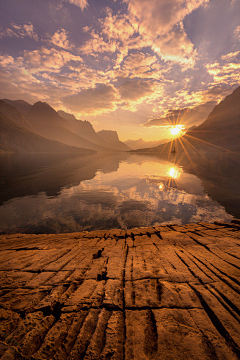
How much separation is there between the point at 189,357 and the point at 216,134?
11632 cm

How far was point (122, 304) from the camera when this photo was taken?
125 inches

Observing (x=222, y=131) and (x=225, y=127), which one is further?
(x=225, y=127)

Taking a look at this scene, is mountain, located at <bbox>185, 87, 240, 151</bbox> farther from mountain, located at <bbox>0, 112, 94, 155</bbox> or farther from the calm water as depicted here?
mountain, located at <bbox>0, 112, 94, 155</bbox>

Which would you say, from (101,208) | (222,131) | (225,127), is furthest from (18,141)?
(225,127)

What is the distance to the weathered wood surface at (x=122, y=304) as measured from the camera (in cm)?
233

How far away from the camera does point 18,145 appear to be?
106125mm

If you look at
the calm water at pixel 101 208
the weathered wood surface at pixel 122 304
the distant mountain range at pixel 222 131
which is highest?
the distant mountain range at pixel 222 131

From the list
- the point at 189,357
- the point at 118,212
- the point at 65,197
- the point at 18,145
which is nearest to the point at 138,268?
the point at 189,357

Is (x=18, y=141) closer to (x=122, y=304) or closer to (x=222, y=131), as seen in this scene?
(x=122, y=304)

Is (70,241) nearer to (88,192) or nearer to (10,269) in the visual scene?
(10,269)

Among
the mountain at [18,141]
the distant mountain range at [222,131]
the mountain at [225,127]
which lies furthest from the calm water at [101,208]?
the mountain at [18,141]

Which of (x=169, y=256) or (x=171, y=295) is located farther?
(x=169, y=256)

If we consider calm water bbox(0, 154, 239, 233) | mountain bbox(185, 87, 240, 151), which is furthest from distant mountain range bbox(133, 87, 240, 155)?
calm water bbox(0, 154, 239, 233)

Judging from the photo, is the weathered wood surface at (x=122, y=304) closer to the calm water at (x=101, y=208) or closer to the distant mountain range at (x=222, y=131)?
the calm water at (x=101, y=208)
